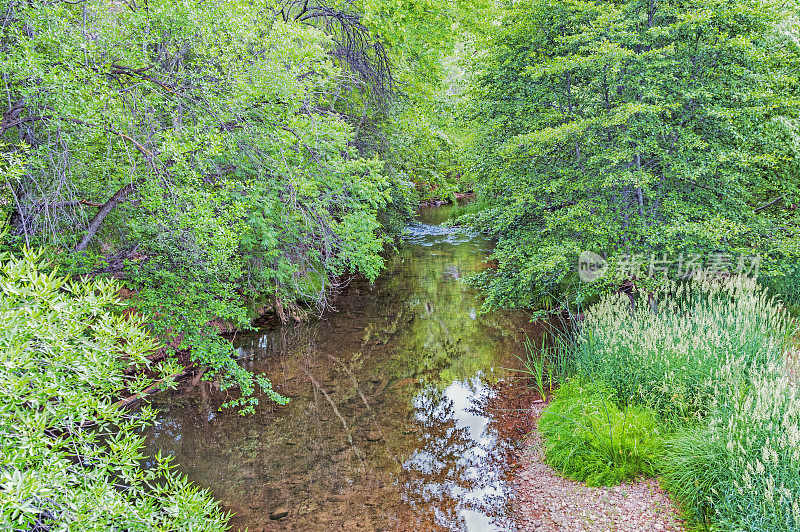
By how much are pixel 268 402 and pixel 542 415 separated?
4.16m

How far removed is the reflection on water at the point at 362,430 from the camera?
4656mm

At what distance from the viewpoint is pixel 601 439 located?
455cm

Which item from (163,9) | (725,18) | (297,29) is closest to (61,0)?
(163,9)

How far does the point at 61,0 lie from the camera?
4.14 meters

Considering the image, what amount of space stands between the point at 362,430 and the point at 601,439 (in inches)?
121

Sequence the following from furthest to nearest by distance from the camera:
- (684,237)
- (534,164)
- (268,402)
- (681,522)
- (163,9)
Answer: (534,164) < (268,402) < (684,237) < (163,9) < (681,522)

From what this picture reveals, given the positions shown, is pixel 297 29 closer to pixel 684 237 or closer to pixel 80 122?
pixel 80 122

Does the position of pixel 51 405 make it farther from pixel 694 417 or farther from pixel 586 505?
pixel 694 417

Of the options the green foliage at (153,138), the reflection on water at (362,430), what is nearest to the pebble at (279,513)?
the reflection on water at (362,430)

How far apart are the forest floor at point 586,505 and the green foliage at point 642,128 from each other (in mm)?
3109

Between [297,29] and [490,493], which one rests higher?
[297,29]

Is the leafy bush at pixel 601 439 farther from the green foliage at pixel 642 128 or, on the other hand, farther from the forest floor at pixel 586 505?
the green foliage at pixel 642 128

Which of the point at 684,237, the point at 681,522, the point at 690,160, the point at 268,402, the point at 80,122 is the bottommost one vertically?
the point at 268,402

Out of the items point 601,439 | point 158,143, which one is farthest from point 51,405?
point 601,439
